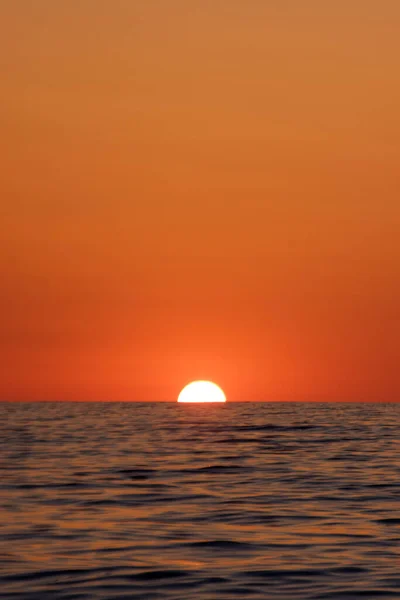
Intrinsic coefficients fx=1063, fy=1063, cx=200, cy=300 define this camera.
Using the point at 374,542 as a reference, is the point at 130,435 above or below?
above

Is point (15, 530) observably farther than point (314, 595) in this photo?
Yes

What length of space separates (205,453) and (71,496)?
1357cm

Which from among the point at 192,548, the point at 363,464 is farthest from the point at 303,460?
the point at 192,548

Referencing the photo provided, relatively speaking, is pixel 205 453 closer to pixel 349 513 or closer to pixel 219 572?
pixel 349 513

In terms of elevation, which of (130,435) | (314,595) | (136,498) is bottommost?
(314,595)

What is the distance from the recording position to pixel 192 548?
58.0 feet

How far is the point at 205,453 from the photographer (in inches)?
1470

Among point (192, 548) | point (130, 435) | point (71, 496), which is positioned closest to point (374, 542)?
point (192, 548)

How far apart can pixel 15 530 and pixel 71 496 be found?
16.3ft

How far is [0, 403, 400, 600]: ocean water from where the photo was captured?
1509 centimetres

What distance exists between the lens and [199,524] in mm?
20203

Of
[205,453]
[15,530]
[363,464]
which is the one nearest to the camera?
[15,530]

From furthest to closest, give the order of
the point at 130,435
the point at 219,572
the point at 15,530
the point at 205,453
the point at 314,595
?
the point at 130,435 → the point at 205,453 → the point at 15,530 → the point at 219,572 → the point at 314,595

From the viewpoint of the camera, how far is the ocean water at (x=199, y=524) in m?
15.1
